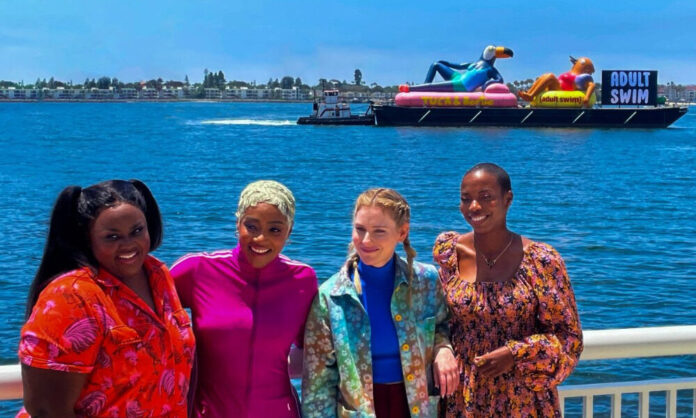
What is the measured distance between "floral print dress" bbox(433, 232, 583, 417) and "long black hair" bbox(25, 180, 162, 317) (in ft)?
4.06

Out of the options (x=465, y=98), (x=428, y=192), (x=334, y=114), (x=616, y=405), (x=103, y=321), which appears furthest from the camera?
(x=334, y=114)

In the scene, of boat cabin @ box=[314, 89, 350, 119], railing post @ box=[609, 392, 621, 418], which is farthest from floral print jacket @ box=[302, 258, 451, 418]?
boat cabin @ box=[314, 89, 350, 119]

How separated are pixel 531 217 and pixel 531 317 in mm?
22162

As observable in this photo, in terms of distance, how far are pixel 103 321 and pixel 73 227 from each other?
1.08 feet

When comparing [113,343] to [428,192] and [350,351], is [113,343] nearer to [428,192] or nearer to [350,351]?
[350,351]

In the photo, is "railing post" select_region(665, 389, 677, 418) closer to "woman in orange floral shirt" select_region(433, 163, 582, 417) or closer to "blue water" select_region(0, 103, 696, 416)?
"woman in orange floral shirt" select_region(433, 163, 582, 417)

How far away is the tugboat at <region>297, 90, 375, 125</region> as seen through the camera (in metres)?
72.9

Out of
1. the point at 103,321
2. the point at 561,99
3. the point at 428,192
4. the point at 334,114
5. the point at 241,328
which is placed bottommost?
the point at 428,192

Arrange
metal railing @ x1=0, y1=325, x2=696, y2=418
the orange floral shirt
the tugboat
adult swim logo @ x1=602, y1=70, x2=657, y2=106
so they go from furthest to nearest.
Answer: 1. the tugboat
2. adult swim logo @ x1=602, y1=70, x2=657, y2=106
3. metal railing @ x1=0, y1=325, x2=696, y2=418
4. the orange floral shirt

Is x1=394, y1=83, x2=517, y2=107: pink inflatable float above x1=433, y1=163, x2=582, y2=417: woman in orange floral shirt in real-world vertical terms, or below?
above

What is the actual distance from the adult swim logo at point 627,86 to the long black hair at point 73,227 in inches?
2480

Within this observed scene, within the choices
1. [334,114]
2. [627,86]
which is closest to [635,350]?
[627,86]

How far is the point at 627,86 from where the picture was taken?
6272 cm

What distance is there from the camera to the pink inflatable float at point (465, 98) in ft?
199
